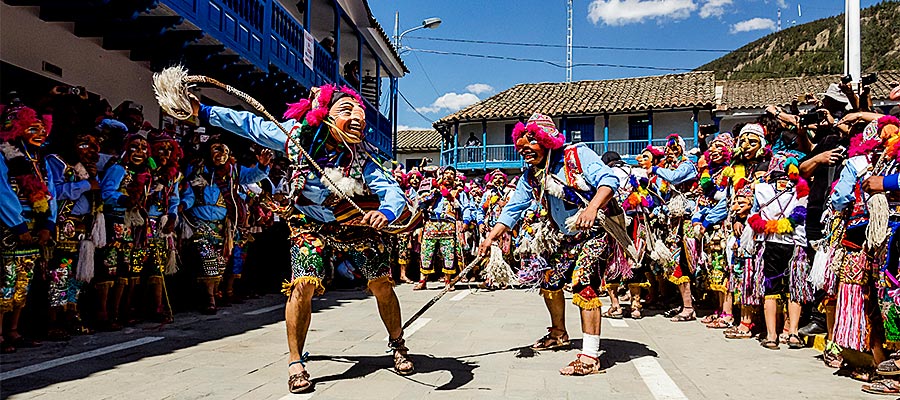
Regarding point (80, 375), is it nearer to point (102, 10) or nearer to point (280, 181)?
point (102, 10)

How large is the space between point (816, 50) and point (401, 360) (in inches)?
3118

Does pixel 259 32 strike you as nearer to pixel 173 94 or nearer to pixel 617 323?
pixel 173 94

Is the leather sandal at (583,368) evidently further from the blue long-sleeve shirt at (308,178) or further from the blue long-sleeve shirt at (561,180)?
the blue long-sleeve shirt at (308,178)

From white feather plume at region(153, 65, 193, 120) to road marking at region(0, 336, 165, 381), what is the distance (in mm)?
2178

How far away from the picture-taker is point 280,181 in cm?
1043

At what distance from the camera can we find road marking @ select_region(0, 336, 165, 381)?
475 cm

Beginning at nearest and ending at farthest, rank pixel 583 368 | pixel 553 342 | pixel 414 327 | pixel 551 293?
1. pixel 583 368
2. pixel 551 293
3. pixel 553 342
4. pixel 414 327

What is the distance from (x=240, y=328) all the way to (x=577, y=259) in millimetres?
3709

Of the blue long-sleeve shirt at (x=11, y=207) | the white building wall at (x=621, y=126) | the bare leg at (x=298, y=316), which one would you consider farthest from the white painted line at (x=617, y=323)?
the white building wall at (x=621, y=126)

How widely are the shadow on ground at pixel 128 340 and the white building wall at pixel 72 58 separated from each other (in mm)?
3334

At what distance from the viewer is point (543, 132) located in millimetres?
5383

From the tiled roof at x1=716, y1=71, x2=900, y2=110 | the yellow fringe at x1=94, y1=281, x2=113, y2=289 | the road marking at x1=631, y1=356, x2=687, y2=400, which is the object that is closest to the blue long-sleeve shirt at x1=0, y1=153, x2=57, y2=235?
the yellow fringe at x1=94, y1=281, x2=113, y2=289

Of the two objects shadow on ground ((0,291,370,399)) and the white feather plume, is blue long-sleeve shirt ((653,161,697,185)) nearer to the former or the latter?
shadow on ground ((0,291,370,399))

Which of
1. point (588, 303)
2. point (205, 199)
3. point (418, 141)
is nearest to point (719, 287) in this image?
point (588, 303)
